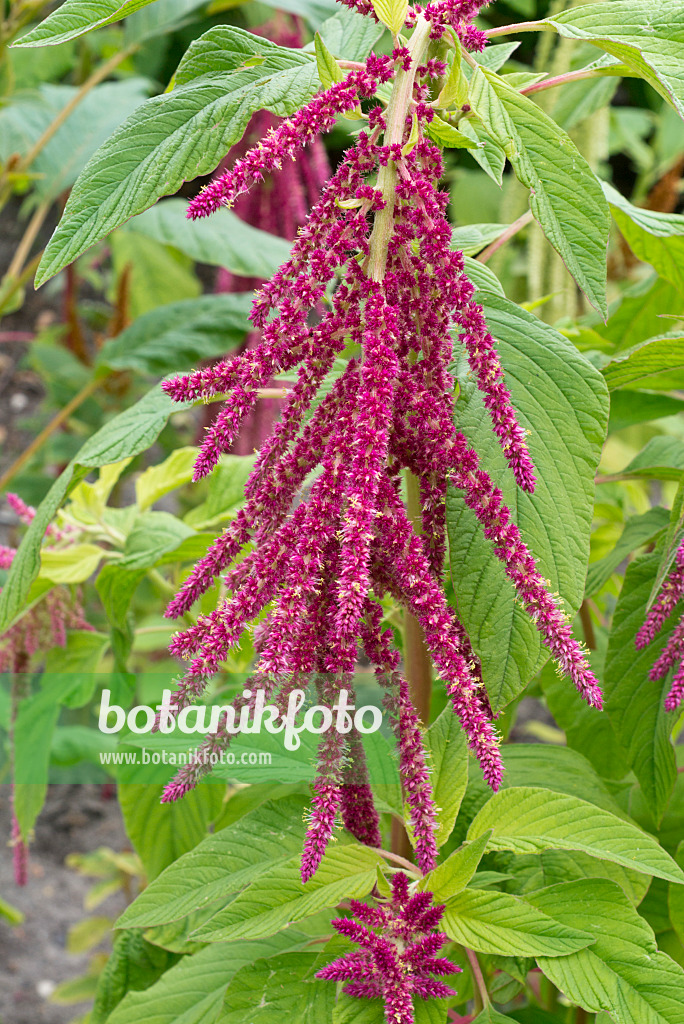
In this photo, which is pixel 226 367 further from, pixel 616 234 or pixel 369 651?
pixel 616 234

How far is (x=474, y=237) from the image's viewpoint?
605 mm

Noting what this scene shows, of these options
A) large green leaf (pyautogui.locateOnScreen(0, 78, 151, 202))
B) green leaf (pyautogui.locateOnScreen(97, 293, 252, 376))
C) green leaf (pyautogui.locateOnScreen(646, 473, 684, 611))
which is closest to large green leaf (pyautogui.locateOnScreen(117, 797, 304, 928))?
green leaf (pyautogui.locateOnScreen(646, 473, 684, 611))

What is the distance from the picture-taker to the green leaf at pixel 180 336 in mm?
1082

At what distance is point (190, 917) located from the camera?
66 cm

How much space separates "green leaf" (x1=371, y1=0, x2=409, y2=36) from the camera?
1.37 feet

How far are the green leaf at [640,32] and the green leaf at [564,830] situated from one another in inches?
13.2

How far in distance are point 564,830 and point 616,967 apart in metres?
0.06

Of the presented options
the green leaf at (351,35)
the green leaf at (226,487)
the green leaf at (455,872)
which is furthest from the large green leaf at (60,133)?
the green leaf at (455,872)

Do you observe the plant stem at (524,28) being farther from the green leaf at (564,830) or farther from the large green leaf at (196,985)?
the large green leaf at (196,985)

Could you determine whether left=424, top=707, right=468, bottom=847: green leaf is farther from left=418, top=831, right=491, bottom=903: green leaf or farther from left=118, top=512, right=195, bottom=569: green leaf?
left=118, top=512, right=195, bottom=569: green leaf

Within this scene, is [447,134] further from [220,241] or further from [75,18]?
[220,241]

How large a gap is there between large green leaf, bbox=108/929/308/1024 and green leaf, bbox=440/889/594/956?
0.14m

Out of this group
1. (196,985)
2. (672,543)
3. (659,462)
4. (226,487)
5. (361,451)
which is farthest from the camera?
(226,487)

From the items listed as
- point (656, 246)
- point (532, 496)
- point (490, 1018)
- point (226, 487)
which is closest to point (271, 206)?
point (226, 487)
